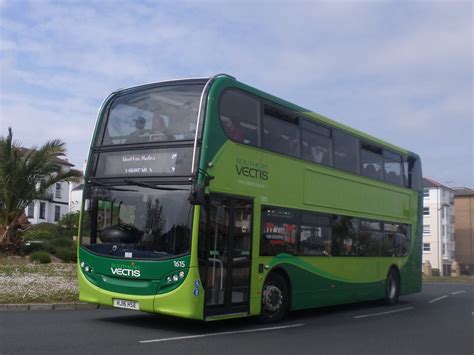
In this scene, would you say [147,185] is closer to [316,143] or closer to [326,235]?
[316,143]

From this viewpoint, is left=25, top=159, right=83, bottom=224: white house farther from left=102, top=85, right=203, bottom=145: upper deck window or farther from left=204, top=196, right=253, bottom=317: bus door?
left=204, top=196, right=253, bottom=317: bus door

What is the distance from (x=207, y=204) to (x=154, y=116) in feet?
6.63

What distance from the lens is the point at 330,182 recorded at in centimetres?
1427

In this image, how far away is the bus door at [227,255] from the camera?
10.5 meters

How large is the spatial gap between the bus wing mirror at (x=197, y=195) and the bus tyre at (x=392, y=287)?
379 inches

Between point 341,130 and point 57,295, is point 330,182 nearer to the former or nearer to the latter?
point 341,130

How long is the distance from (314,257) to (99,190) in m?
5.27

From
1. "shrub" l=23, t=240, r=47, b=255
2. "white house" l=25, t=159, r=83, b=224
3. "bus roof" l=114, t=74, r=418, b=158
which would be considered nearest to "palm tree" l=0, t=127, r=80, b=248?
"shrub" l=23, t=240, r=47, b=255

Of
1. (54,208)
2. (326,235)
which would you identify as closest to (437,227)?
(54,208)

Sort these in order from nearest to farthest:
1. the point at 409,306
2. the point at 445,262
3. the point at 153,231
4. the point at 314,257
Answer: the point at 153,231
the point at 314,257
the point at 409,306
the point at 445,262

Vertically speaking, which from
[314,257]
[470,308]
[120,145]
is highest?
[120,145]

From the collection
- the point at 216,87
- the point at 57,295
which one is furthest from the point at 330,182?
the point at 57,295

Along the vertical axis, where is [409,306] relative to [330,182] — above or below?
below

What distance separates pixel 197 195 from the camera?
1002 cm
